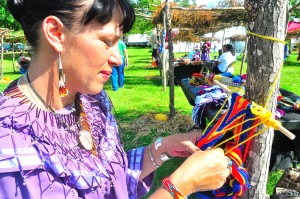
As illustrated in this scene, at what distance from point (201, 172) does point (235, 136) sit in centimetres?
34

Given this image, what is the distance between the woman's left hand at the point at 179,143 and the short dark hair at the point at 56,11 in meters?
0.75

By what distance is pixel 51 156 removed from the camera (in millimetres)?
1046

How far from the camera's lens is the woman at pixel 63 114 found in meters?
0.98

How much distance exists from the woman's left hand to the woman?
27cm

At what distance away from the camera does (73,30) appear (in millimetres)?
1068

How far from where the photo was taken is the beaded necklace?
117 centimetres

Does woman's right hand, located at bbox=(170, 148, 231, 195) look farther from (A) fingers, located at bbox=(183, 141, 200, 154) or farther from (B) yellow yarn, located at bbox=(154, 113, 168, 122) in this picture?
(B) yellow yarn, located at bbox=(154, 113, 168, 122)

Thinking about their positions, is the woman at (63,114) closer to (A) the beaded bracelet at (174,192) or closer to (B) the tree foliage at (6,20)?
(A) the beaded bracelet at (174,192)

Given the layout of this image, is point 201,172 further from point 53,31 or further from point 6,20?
point 6,20

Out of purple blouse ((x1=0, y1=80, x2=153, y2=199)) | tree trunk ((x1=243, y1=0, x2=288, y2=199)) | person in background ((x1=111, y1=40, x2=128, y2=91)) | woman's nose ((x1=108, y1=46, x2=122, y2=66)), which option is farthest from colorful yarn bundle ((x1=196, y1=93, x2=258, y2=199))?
person in background ((x1=111, y1=40, x2=128, y2=91))

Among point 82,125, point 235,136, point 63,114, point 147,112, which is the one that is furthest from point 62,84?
point 147,112

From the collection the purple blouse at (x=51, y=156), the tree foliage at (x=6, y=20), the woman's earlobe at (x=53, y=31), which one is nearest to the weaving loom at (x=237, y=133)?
the purple blouse at (x=51, y=156)

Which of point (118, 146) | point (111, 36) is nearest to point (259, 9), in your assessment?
point (111, 36)

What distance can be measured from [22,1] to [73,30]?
243 millimetres
